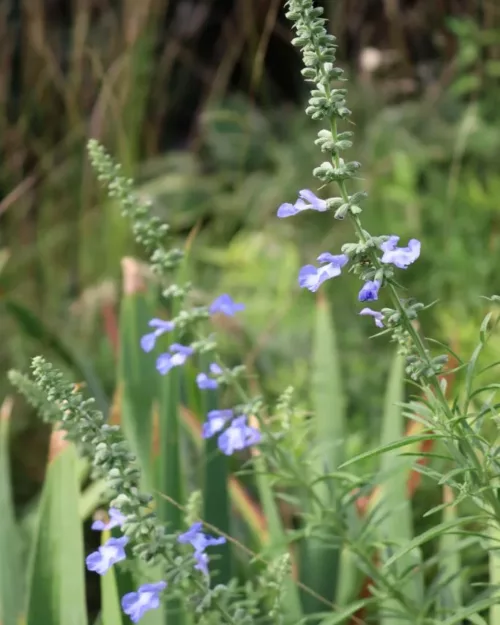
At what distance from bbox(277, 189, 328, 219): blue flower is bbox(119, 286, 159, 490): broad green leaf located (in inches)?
22.4

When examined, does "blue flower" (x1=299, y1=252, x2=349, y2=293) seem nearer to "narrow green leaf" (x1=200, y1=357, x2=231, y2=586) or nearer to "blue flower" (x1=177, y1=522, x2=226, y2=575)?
"blue flower" (x1=177, y1=522, x2=226, y2=575)

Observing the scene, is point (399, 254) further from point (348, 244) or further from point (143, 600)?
point (143, 600)

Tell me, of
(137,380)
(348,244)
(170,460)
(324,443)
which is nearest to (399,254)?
(348,244)

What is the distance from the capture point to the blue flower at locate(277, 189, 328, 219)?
2.00 feet

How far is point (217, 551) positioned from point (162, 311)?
2.23 feet

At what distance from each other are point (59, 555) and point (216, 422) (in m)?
0.27

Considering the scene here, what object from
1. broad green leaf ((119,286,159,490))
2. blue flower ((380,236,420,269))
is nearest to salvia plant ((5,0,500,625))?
blue flower ((380,236,420,269))

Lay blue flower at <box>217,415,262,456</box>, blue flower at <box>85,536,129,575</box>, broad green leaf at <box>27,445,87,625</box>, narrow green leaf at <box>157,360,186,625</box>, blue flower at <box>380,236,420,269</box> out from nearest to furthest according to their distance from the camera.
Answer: blue flower at <box>380,236,420,269</box> → blue flower at <box>85,536,129,575</box> → blue flower at <box>217,415,262,456</box> → broad green leaf at <box>27,445,87,625</box> → narrow green leaf at <box>157,360,186,625</box>

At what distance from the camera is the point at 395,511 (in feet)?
3.33

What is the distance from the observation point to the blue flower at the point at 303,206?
61cm

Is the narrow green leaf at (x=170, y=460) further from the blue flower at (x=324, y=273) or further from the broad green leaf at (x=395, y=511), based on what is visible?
the blue flower at (x=324, y=273)

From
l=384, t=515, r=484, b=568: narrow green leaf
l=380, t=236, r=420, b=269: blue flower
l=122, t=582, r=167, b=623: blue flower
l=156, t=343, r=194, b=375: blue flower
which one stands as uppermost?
l=380, t=236, r=420, b=269: blue flower

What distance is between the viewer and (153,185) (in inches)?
94.9

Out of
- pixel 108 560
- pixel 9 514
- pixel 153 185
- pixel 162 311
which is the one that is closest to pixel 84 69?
pixel 153 185
